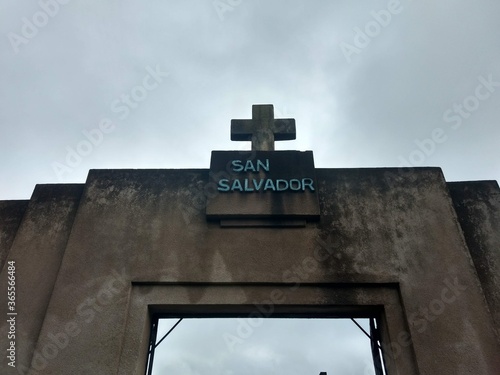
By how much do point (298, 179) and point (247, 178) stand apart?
2.51 feet

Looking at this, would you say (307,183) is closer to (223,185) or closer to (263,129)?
(223,185)

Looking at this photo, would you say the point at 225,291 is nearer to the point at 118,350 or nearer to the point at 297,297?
the point at 297,297

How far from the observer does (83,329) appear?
17.3ft

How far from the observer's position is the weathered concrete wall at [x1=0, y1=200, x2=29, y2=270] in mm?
6223

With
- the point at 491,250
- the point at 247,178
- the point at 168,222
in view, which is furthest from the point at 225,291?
the point at 491,250

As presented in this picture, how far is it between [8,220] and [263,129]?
4227 millimetres

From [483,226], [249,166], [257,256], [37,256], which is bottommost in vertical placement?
[257,256]

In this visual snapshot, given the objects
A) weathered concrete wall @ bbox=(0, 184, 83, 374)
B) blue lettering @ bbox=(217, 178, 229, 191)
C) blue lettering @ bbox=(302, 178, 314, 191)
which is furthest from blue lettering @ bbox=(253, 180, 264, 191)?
weathered concrete wall @ bbox=(0, 184, 83, 374)

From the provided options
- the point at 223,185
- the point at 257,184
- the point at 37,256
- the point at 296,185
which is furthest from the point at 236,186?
the point at 37,256

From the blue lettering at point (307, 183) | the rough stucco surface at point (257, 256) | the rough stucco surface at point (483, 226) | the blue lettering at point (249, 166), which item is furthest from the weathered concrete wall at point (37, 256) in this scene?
the rough stucco surface at point (483, 226)

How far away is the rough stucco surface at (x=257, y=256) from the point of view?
17.0 feet

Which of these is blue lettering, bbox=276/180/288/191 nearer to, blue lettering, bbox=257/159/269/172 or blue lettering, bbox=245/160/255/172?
blue lettering, bbox=257/159/269/172

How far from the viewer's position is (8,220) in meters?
6.50

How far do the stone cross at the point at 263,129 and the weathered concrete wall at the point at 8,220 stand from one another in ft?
11.6
